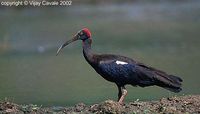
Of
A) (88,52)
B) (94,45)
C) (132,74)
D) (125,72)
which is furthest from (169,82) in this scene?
(94,45)

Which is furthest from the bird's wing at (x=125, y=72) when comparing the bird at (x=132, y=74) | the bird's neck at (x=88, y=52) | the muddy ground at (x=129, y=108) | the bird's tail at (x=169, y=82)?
the muddy ground at (x=129, y=108)

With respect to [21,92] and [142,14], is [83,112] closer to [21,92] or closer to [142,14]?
[21,92]

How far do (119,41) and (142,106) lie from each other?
42.7ft

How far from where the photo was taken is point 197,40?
904 inches

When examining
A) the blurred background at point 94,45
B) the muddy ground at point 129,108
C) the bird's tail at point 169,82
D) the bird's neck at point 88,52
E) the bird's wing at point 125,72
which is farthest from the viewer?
the blurred background at point 94,45

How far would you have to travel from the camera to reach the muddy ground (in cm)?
991

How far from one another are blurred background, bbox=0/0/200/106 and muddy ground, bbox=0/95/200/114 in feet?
5.75

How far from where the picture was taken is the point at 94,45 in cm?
2245

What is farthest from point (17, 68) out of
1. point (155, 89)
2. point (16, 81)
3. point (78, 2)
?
point (78, 2)

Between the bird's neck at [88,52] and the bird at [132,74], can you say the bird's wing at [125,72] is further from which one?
the bird's neck at [88,52]

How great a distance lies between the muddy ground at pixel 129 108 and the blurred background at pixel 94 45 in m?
1.75

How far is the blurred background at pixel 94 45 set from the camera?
1397cm

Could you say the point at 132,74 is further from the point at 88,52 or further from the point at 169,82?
the point at 88,52

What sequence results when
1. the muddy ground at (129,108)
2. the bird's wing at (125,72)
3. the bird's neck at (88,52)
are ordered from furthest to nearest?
the bird's neck at (88,52) < the bird's wing at (125,72) < the muddy ground at (129,108)
